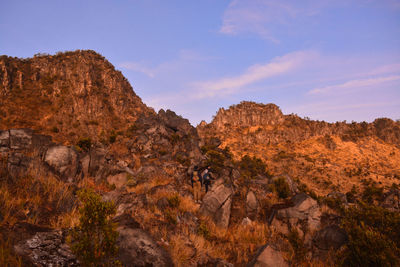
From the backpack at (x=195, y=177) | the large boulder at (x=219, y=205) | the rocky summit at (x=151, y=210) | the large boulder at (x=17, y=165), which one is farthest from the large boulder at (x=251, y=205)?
the large boulder at (x=17, y=165)

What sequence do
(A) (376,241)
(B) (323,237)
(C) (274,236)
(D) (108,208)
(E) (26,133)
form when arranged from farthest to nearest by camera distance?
(E) (26,133) → (C) (274,236) → (B) (323,237) → (A) (376,241) → (D) (108,208)

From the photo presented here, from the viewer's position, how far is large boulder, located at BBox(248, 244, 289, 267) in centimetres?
508

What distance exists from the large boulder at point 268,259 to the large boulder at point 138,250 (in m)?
2.24

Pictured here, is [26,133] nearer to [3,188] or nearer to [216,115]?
[3,188]

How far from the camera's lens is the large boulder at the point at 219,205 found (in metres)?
8.83

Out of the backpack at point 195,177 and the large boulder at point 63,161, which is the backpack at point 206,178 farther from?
the large boulder at point 63,161

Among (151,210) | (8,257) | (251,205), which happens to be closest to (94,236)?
(8,257)

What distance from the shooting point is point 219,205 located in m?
9.24

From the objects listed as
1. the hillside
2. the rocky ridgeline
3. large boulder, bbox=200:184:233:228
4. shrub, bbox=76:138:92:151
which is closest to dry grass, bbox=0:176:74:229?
large boulder, bbox=200:184:233:228

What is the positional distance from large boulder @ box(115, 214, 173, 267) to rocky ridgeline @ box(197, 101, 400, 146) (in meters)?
58.7

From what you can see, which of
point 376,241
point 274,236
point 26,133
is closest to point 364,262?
point 376,241

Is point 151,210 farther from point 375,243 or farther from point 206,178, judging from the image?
point 375,243

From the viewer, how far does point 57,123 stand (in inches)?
1359

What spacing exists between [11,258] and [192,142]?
25.4 m
